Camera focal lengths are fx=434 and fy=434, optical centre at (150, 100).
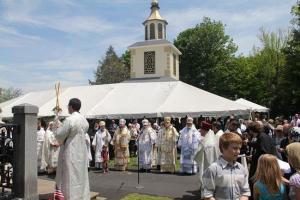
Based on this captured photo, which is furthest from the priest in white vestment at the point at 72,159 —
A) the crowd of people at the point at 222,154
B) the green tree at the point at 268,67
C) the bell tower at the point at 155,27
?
the green tree at the point at 268,67

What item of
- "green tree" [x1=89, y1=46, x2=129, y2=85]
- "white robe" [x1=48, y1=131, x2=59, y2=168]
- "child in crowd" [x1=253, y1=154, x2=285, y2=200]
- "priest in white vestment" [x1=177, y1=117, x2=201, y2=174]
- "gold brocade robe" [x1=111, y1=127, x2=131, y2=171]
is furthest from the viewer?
"green tree" [x1=89, y1=46, x2=129, y2=85]

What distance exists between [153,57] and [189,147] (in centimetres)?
1999

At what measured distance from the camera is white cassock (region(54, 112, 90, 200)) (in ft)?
23.9

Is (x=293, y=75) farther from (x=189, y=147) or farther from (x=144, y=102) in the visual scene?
→ (x=189, y=147)

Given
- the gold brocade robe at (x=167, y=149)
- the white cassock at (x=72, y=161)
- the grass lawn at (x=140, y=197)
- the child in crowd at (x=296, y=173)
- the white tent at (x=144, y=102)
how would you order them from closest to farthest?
1. the child in crowd at (x=296, y=173)
2. the white cassock at (x=72, y=161)
3. the grass lawn at (x=140, y=197)
4. the gold brocade robe at (x=167, y=149)
5. the white tent at (x=144, y=102)

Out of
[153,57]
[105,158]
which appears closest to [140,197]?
[105,158]

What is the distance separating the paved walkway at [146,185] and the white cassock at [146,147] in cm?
85

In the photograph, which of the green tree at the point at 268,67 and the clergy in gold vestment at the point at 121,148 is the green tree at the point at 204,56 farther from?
the clergy in gold vestment at the point at 121,148

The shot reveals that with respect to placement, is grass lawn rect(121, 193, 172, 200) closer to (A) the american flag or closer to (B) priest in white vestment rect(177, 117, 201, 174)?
(A) the american flag

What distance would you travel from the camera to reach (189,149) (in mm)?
15555

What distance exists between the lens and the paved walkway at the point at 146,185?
11.2m

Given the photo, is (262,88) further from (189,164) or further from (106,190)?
(106,190)

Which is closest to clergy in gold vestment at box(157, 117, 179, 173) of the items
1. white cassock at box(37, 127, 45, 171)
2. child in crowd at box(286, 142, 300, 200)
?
white cassock at box(37, 127, 45, 171)

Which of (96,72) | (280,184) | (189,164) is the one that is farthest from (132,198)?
(96,72)
